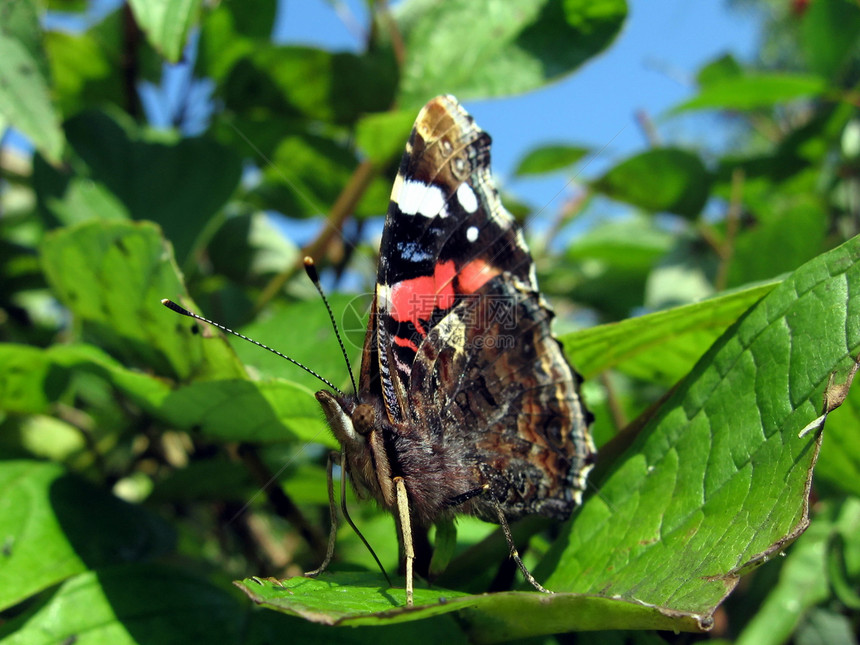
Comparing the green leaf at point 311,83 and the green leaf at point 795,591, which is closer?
the green leaf at point 795,591

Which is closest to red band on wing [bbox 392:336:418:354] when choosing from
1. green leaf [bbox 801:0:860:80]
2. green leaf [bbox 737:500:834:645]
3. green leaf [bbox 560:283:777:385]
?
green leaf [bbox 560:283:777:385]

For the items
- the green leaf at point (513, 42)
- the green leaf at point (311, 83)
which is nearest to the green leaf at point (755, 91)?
the green leaf at point (513, 42)

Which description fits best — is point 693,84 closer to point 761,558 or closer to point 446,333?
point 446,333

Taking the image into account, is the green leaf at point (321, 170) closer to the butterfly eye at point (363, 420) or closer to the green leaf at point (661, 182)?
the green leaf at point (661, 182)

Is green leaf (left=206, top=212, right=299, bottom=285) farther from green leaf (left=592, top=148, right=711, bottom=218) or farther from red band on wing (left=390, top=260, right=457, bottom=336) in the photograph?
green leaf (left=592, top=148, right=711, bottom=218)

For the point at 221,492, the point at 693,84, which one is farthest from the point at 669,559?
the point at 693,84

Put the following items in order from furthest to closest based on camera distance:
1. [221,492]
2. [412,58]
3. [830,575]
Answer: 1. [412,58]
2. [221,492]
3. [830,575]

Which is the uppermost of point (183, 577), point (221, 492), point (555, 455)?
point (555, 455)
